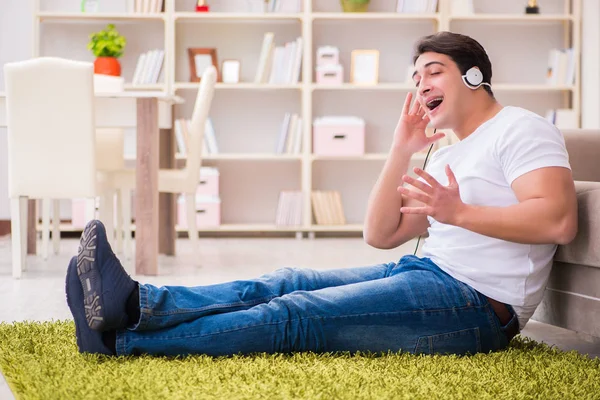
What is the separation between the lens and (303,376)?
1.57 m

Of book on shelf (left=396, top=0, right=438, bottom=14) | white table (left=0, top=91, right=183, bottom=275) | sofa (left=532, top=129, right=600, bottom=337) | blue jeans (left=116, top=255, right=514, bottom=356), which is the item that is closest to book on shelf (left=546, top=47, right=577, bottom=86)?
book on shelf (left=396, top=0, right=438, bottom=14)

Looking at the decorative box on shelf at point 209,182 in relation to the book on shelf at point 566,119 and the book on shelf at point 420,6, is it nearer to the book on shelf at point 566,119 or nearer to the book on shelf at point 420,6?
the book on shelf at point 420,6

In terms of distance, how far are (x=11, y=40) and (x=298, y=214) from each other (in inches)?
86.0

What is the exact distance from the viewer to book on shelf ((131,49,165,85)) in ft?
18.3

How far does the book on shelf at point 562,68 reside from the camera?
5.65 m

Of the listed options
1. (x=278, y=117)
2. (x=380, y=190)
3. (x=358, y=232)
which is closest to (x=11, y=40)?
(x=278, y=117)

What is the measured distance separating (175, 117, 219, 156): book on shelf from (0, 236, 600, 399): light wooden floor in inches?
22.5

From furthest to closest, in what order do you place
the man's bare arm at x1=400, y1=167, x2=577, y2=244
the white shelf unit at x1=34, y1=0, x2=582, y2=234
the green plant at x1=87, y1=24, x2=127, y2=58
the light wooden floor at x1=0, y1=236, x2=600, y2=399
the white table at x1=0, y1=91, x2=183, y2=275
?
the white shelf unit at x1=34, y1=0, x2=582, y2=234 < the green plant at x1=87, y1=24, x2=127, y2=58 < the white table at x1=0, y1=91, x2=183, y2=275 < the light wooden floor at x1=0, y1=236, x2=600, y2=399 < the man's bare arm at x1=400, y1=167, x2=577, y2=244

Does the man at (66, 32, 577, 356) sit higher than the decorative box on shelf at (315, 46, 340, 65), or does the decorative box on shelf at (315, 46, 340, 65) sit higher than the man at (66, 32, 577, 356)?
the decorative box on shelf at (315, 46, 340, 65)

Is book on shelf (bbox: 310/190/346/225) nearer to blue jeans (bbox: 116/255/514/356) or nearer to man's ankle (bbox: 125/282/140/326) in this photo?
blue jeans (bbox: 116/255/514/356)

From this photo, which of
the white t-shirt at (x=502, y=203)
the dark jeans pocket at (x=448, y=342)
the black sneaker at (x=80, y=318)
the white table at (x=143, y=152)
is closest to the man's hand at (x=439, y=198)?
the white t-shirt at (x=502, y=203)

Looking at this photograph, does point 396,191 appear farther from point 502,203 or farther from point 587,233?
point 587,233

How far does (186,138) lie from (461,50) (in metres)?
3.94

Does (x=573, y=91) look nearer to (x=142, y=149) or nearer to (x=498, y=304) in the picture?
(x=142, y=149)
